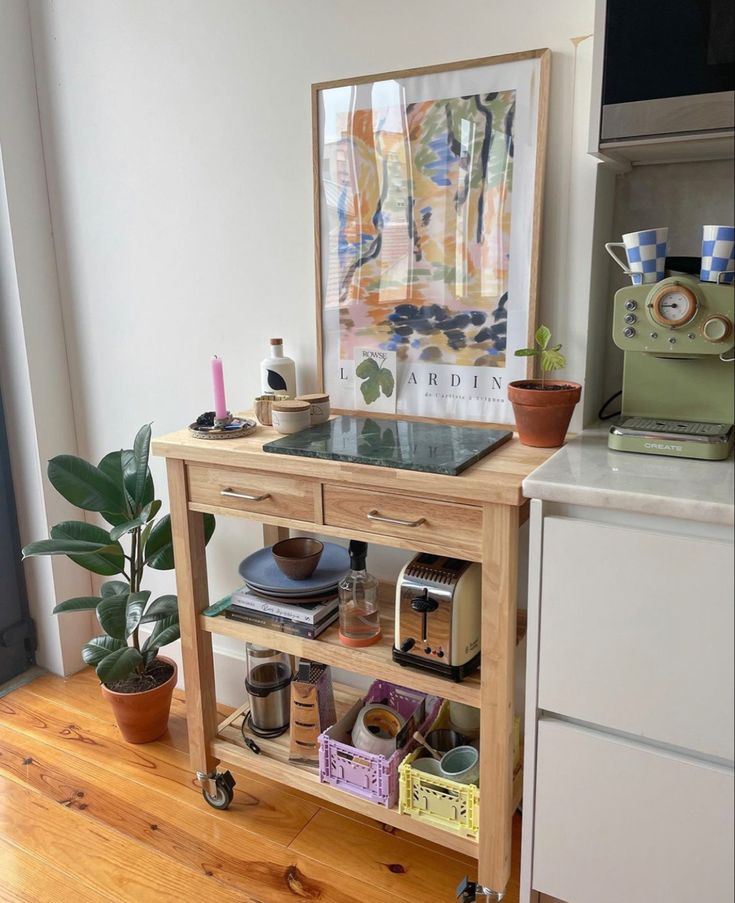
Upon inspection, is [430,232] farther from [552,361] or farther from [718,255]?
[718,255]

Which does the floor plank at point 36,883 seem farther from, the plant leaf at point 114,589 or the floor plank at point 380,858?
the plant leaf at point 114,589

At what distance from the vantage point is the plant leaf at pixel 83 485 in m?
2.02

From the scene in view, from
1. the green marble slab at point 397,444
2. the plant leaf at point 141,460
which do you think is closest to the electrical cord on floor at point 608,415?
the green marble slab at point 397,444

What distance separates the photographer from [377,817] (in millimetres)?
1659

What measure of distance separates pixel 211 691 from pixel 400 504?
820 mm

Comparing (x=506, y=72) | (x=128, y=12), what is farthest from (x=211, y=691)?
(x=128, y=12)

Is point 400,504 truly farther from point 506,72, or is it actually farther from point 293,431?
point 506,72

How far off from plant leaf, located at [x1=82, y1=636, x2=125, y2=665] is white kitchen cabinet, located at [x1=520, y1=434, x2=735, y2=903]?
1.21 meters

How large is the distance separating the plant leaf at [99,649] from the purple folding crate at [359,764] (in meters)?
0.70

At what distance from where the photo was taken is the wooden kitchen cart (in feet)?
4.58

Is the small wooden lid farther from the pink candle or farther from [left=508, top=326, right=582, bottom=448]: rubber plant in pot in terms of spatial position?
[left=508, top=326, right=582, bottom=448]: rubber plant in pot

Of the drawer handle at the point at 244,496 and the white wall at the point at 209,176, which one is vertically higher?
the white wall at the point at 209,176

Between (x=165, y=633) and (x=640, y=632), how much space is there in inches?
51.6

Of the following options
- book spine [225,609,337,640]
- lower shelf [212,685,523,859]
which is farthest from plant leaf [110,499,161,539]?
lower shelf [212,685,523,859]
